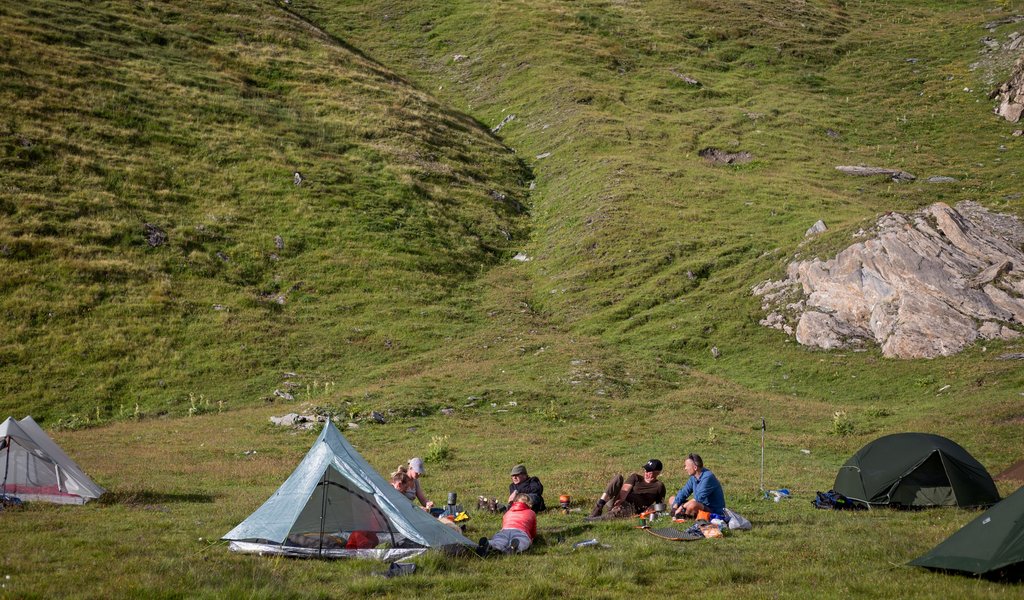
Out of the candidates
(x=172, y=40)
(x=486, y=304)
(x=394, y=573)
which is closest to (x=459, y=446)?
(x=394, y=573)

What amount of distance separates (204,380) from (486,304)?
20.0 meters

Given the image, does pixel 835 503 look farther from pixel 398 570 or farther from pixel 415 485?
pixel 398 570

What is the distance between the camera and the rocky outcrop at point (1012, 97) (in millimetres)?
77750

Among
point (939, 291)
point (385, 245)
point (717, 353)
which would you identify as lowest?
point (717, 353)

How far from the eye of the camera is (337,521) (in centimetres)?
1366

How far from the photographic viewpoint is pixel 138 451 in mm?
28594

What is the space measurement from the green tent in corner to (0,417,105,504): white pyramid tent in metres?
19.5

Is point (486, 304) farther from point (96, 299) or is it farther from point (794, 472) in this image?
point (794, 472)

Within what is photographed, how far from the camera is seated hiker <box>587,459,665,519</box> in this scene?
1809cm

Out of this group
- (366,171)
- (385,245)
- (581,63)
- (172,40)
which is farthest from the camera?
(581,63)

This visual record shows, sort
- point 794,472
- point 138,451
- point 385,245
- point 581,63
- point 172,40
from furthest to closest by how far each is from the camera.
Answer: point 581,63 → point 172,40 → point 385,245 → point 138,451 → point 794,472

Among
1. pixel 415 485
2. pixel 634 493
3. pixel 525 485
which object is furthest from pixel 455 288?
pixel 634 493

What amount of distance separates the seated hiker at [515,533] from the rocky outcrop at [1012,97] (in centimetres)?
8610

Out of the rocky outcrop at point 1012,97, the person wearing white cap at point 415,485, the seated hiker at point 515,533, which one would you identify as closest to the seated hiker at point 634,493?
the seated hiker at point 515,533
